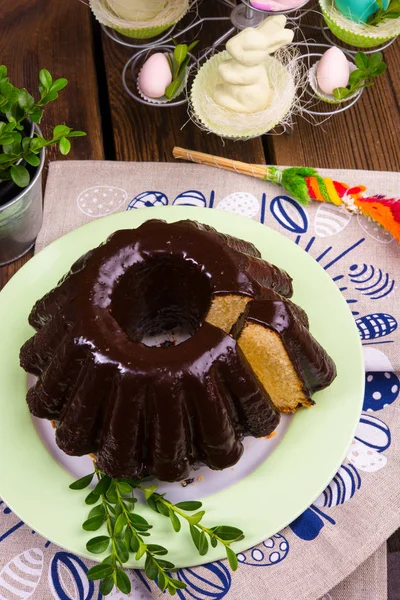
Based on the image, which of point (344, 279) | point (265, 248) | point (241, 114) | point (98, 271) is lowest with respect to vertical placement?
point (344, 279)

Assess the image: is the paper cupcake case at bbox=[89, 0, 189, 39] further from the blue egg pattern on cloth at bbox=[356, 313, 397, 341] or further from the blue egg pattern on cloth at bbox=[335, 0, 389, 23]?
the blue egg pattern on cloth at bbox=[356, 313, 397, 341]

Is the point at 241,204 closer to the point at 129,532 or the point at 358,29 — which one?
the point at 358,29

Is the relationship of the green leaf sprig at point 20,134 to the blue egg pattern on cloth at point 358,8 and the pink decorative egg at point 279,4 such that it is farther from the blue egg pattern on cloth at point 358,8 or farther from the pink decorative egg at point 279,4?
the blue egg pattern on cloth at point 358,8

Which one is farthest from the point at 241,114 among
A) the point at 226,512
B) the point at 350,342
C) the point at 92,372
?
the point at 226,512

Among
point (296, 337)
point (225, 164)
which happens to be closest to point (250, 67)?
point (225, 164)

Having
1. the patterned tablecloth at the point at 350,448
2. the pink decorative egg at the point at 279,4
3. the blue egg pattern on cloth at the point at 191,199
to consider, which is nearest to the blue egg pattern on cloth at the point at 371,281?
the patterned tablecloth at the point at 350,448

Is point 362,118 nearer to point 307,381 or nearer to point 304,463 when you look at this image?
point 307,381
